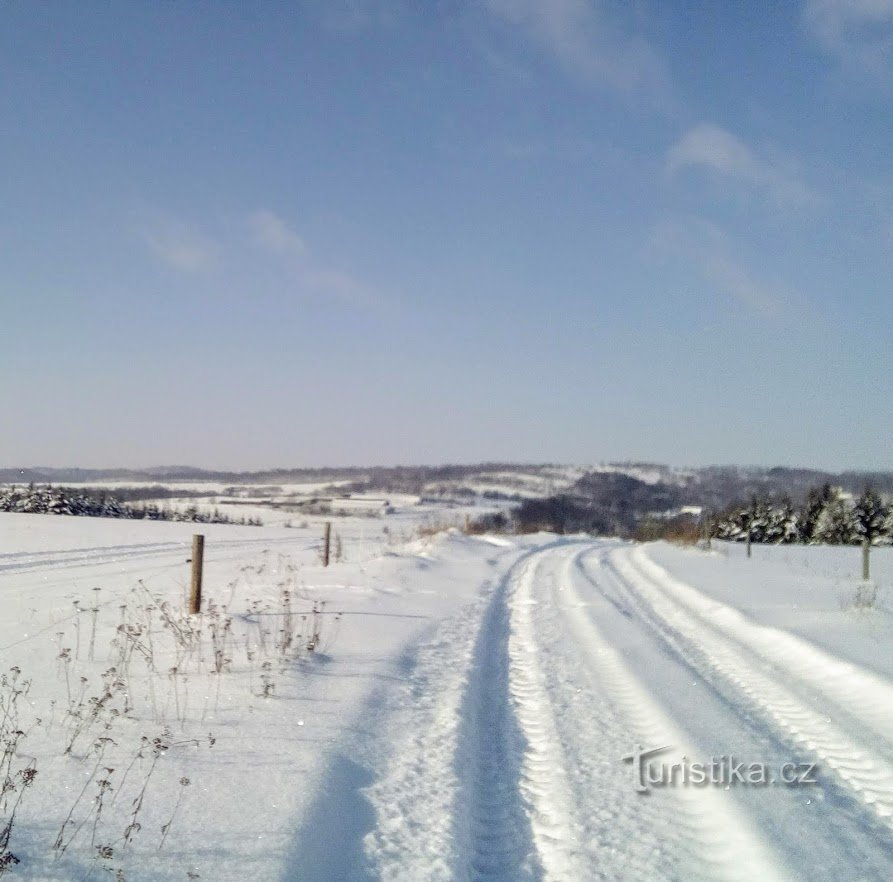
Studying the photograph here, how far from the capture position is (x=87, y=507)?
57469 mm

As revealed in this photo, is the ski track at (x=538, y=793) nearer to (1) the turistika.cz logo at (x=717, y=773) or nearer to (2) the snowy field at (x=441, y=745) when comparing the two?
(2) the snowy field at (x=441, y=745)

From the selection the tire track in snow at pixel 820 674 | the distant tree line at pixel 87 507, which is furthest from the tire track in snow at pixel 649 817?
the distant tree line at pixel 87 507

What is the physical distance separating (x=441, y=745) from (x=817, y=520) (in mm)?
63224

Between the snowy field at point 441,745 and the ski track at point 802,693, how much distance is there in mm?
33

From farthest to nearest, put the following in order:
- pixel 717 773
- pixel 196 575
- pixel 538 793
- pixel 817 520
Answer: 1. pixel 817 520
2. pixel 196 575
3. pixel 717 773
4. pixel 538 793

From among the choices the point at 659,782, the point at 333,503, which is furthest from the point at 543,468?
the point at 659,782

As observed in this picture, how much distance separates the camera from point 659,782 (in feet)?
16.4

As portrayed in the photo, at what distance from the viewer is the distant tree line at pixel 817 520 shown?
54125 millimetres

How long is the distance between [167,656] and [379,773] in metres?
3.86

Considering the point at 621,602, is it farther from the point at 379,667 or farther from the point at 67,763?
the point at 67,763

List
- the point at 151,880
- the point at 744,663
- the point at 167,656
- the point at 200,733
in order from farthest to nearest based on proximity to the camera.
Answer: the point at 744,663 → the point at 167,656 → the point at 200,733 → the point at 151,880

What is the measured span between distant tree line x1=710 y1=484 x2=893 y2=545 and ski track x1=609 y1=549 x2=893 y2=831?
155 feet

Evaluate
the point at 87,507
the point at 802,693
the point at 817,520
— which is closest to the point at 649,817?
the point at 802,693

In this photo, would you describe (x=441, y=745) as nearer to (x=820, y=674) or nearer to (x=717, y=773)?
(x=717, y=773)
